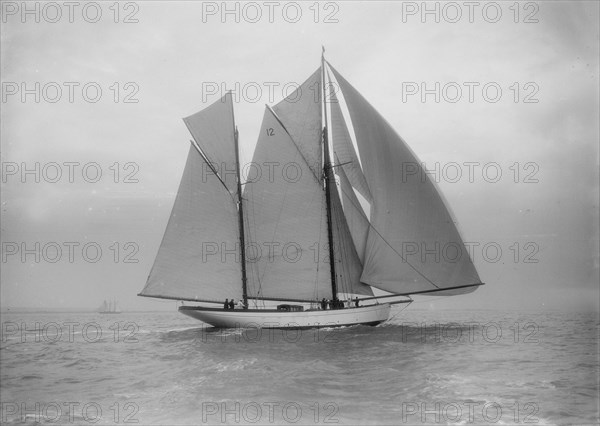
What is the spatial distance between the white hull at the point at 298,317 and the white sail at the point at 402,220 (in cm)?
182

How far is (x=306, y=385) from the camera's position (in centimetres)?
1312

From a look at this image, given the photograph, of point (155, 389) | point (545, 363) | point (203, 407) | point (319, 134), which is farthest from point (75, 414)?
point (319, 134)

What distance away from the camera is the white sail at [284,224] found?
82.7 feet

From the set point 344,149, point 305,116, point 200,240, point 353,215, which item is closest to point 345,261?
point 353,215

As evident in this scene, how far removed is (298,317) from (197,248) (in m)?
5.76

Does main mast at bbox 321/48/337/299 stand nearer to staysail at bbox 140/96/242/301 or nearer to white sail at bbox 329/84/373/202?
white sail at bbox 329/84/373/202

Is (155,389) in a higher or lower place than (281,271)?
lower

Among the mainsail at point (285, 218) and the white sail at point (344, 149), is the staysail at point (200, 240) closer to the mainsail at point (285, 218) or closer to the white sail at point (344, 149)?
the mainsail at point (285, 218)

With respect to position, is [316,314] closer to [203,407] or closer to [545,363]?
[545,363]

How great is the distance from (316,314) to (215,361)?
8503 mm

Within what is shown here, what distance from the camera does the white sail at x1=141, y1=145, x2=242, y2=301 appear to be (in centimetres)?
2520

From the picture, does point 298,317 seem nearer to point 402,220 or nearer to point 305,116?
point 402,220

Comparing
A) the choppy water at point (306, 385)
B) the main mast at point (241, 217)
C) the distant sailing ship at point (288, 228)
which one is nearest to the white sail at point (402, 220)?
the distant sailing ship at point (288, 228)

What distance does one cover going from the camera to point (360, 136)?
76.2 ft
